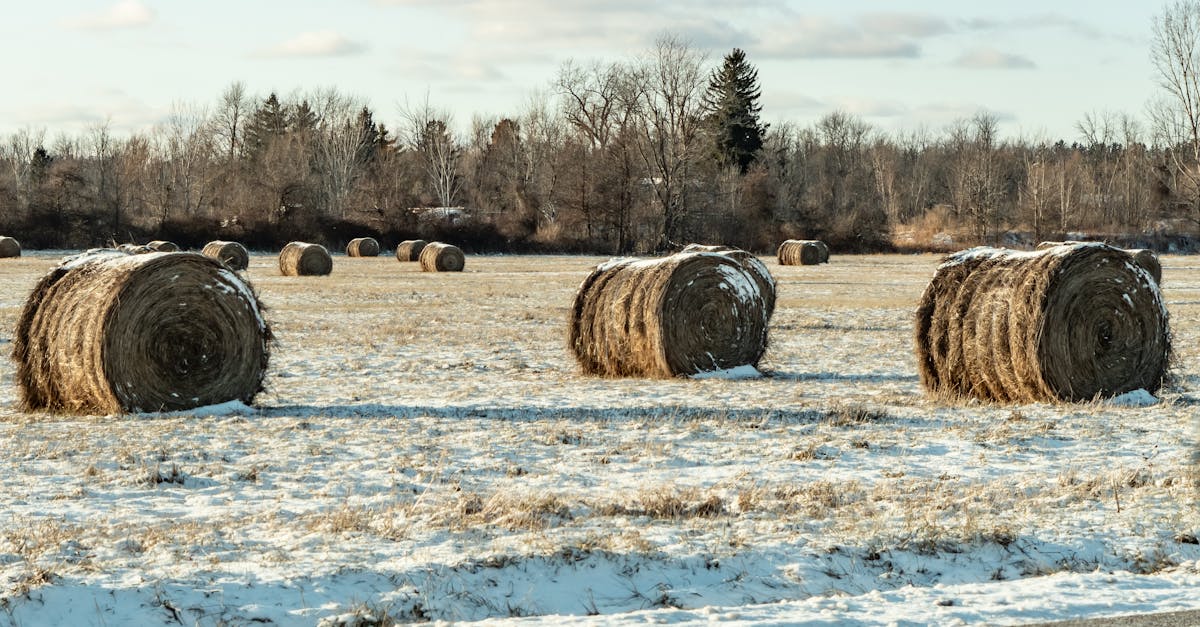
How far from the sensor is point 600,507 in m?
7.75

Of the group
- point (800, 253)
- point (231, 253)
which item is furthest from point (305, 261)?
point (800, 253)

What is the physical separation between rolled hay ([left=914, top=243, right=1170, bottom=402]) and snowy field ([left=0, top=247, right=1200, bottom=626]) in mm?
465

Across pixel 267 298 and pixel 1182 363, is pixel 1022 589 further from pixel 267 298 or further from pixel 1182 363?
pixel 267 298

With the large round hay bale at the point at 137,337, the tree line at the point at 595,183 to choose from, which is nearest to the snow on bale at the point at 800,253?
the tree line at the point at 595,183

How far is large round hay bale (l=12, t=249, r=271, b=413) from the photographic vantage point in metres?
11.8

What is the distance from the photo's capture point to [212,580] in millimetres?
6191

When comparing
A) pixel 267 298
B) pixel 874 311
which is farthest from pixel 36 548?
pixel 267 298

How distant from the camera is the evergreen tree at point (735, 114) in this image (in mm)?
85875

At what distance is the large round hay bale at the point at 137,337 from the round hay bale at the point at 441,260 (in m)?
31.7

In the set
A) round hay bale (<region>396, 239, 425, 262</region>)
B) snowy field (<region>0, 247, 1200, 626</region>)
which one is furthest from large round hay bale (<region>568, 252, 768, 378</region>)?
round hay bale (<region>396, 239, 425, 262</region>)

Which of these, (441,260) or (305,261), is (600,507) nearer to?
(305,261)

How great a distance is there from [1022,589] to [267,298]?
25452mm

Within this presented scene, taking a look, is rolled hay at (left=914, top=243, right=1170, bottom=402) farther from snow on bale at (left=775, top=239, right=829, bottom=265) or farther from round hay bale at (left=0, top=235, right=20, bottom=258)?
round hay bale at (left=0, top=235, right=20, bottom=258)

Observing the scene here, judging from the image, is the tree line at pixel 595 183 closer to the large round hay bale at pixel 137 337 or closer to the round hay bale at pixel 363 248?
the round hay bale at pixel 363 248
